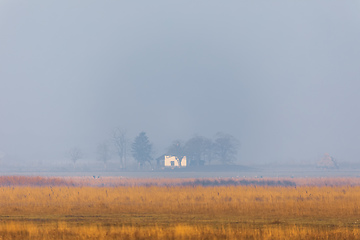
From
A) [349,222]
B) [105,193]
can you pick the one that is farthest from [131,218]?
[105,193]

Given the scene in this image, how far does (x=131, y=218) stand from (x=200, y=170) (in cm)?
13839

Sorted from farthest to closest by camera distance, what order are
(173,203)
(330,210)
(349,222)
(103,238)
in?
(173,203)
(330,210)
(349,222)
(103,238)

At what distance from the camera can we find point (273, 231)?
31.0 meters

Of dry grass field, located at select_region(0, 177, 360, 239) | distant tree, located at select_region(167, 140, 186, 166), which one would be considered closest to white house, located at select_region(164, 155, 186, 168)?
distant tree, located at select_region(167, 140, 186, 166)

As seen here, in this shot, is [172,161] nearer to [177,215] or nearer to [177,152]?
[177,152]

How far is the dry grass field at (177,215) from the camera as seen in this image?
30.5 m

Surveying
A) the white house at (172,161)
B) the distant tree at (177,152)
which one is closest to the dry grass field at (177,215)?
the white house at (172,161)

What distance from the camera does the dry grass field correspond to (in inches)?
1201

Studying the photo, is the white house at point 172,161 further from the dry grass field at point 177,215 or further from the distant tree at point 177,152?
the dry grass field at point 177,215

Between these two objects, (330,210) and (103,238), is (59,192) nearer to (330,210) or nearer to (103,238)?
(330,210)

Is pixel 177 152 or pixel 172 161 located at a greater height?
pixel 177 152

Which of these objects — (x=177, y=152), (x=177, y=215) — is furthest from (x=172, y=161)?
(x=177, y=215)

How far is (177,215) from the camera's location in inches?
1607

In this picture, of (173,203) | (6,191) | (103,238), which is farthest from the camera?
(6,191)
